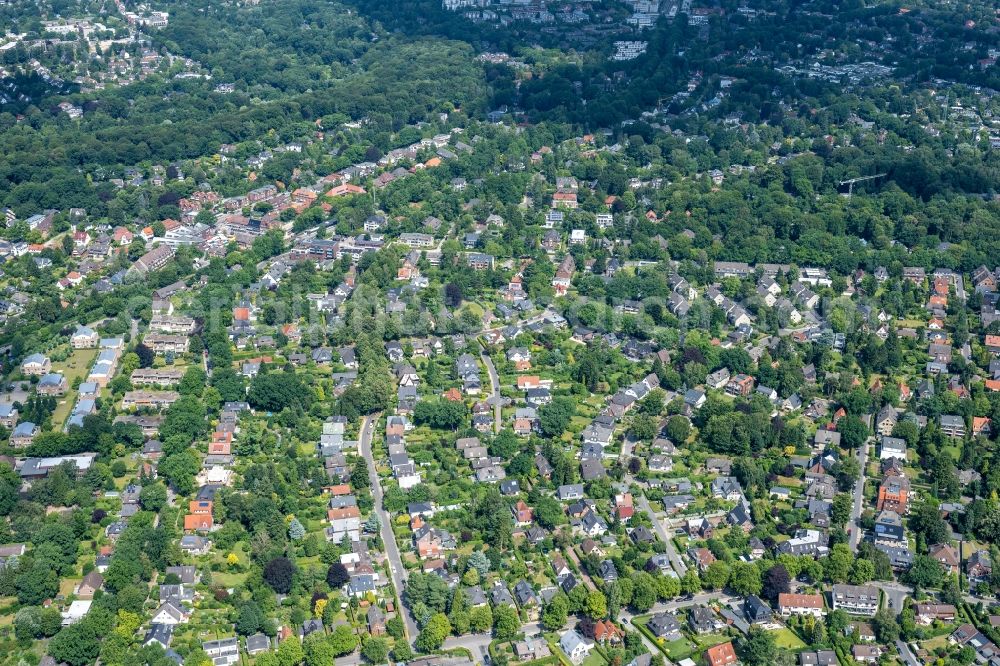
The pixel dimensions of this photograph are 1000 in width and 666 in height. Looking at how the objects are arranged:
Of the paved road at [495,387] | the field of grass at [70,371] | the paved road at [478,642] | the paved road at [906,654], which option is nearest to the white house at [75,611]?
the paved road at [478,642]

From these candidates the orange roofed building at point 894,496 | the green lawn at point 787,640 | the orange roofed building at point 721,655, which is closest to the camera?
the orange roofed building at point 721,655

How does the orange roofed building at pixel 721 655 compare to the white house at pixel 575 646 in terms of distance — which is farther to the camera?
the white house at pixel 575 646

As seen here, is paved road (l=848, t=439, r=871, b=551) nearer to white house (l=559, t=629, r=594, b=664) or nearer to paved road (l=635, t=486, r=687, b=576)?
paved road (l=635, t=486, r=687, b=576)

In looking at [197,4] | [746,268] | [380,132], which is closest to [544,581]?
[746,268]

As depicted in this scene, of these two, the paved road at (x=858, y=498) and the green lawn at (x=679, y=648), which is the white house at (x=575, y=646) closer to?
the green lawn at (x=679, y=648)

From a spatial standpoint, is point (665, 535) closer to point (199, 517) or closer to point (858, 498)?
point (858, 498)

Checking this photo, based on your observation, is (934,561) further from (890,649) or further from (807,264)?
(807,264)
